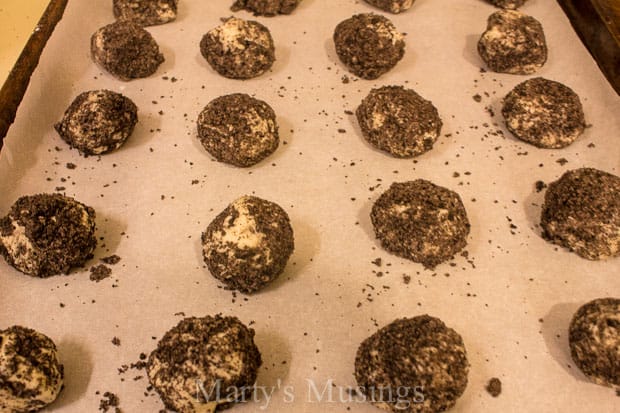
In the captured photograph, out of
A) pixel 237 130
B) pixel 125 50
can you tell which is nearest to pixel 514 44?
pixel 237 130

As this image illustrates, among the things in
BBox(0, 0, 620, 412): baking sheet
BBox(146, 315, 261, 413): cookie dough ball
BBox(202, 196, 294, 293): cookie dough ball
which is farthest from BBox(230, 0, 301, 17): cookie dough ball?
BBox(146, 315, 261, 413): cookie dough ball

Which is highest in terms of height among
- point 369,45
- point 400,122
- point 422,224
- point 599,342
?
point 369,45

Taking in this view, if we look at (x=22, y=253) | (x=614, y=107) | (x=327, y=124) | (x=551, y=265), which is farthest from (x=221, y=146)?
(x=614, y=107)

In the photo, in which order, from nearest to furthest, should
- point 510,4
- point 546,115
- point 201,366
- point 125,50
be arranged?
point 201,366
point 546,115
point 125,50
point 510,4

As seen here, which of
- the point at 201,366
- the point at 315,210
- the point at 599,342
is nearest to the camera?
the point at 201,366

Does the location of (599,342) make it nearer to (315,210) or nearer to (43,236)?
(315,210)

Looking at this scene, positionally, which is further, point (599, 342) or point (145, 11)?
point (145, 11)

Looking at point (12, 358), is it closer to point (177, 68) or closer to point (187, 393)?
point (187, 393)

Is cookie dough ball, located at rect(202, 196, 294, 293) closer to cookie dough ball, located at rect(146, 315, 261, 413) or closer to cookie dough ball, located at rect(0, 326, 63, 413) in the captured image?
cookie dough ball, located at rect(146, 315, 261, 413)
